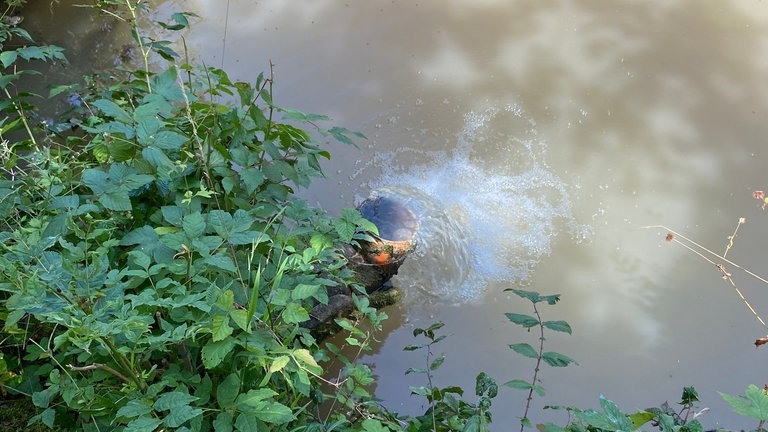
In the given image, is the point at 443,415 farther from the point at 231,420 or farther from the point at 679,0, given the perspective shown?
the point at 679,0

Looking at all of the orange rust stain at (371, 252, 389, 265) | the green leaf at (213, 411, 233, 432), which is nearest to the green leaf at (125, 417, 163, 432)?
the green leaf at (213, 411, 233, 432)

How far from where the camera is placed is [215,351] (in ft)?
4.45

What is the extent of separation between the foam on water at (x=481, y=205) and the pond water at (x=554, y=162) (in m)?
0.01

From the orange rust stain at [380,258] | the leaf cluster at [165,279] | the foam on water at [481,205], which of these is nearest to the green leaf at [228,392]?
the leaf cluster at [165,279]

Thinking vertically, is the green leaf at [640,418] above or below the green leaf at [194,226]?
above

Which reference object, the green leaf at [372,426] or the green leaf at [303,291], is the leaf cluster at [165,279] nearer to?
the green leaf at [303,291]

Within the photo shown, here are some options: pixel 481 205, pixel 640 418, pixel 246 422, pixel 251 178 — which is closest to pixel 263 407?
pixel 246 422

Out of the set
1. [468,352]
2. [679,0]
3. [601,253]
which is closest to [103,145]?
[468,352]

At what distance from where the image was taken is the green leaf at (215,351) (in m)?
1.34

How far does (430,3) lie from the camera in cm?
468

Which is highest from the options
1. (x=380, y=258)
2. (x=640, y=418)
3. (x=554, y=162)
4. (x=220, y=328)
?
(x=554, y=162)

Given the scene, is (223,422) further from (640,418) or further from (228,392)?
(640,418)

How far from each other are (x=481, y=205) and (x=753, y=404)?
8.45 ft

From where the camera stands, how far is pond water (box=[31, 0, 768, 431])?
3.23 meters
